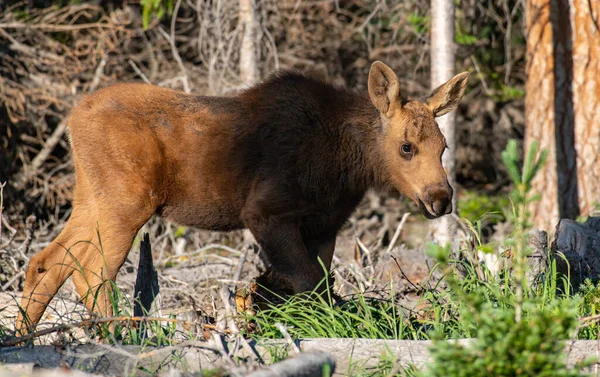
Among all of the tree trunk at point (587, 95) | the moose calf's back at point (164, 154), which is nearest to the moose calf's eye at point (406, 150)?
the moose calf's back at point (164, 154)

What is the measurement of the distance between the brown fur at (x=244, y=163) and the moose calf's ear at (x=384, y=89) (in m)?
0.01

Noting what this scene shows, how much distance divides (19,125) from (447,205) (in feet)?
21.2

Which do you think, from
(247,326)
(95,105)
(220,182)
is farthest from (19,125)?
(247,326)

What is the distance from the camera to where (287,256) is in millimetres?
5941

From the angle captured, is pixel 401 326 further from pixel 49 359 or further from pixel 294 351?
pixel 49 359

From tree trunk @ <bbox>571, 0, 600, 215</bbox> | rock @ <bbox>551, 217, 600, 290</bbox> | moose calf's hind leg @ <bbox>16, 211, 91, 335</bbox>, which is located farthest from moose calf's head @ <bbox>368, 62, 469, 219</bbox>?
tree trunk @ <bbox>571, 0, 600, 215</bbox>

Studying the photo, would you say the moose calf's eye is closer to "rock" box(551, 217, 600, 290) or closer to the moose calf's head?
the moose calf's head

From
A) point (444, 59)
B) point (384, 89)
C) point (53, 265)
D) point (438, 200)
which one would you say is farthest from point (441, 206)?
point (444, 59)

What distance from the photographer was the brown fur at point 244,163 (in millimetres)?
6109

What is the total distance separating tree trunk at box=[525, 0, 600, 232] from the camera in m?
8.95

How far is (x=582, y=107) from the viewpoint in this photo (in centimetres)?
904

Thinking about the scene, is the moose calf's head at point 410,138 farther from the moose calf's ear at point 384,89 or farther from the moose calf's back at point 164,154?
the moose calf's back at point 164,154

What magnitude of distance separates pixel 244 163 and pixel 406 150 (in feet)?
4.19

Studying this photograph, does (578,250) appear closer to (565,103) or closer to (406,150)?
(406,150)
